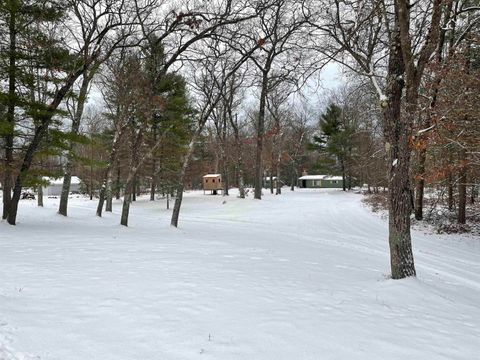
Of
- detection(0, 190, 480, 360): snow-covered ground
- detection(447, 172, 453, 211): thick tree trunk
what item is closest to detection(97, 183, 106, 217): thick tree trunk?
detection(0, 190, 480, 360): snow-covered ground

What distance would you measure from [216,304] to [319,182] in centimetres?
6038

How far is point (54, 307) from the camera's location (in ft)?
14.4

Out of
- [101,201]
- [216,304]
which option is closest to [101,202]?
[101,201]

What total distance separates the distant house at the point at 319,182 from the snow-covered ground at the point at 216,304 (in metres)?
52.9

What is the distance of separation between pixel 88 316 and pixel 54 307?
0.51 m

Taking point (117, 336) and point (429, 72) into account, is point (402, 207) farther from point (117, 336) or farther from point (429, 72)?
point (429, 72)

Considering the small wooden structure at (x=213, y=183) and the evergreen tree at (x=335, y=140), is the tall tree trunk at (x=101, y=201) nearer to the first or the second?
the small wooden structure at (x=213, y=183)

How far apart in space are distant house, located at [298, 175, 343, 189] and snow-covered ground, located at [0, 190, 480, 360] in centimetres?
5293

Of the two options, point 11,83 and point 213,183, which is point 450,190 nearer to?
point 11,83

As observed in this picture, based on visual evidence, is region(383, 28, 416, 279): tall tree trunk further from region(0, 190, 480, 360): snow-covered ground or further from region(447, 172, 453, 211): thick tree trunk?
region(447, 172, 453, 211): thick tree trunk

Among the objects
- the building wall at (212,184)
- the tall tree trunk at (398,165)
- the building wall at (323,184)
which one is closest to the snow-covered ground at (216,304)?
the tall tree trunk at (398,165)

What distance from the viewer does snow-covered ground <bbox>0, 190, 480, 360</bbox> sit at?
143 inches

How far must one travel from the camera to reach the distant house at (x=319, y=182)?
62375 millimetres

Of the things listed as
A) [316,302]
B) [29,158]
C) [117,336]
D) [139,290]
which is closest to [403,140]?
[316,302]
